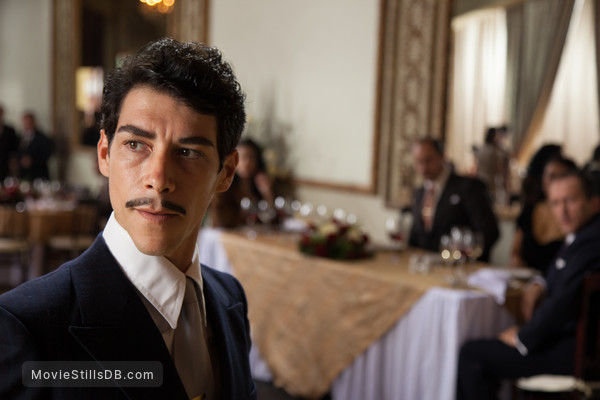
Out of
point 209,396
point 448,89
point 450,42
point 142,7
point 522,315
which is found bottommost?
point 522,315

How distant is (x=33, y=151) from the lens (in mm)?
10891

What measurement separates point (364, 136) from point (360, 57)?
2.51 feet

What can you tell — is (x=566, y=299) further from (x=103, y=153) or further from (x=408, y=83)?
(x=408, y=83)

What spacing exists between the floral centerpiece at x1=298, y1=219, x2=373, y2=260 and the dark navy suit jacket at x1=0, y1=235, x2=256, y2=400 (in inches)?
120

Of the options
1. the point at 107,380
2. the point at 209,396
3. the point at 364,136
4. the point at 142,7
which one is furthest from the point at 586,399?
the point at 142,7

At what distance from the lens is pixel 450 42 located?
214 inches

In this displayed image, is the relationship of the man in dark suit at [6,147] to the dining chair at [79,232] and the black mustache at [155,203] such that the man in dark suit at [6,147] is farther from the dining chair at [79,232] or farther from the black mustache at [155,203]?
the black mustache at [155,203]

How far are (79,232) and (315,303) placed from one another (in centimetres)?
410

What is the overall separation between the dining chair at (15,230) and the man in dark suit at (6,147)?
371cm

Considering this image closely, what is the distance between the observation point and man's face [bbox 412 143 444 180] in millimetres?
4602

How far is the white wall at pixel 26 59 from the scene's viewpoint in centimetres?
1226

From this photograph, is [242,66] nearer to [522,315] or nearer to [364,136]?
[364,136]

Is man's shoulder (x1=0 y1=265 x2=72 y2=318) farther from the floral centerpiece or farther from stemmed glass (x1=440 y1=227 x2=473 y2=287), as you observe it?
the floral centerpiece

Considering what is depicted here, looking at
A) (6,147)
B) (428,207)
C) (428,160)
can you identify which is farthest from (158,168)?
(6,147)
